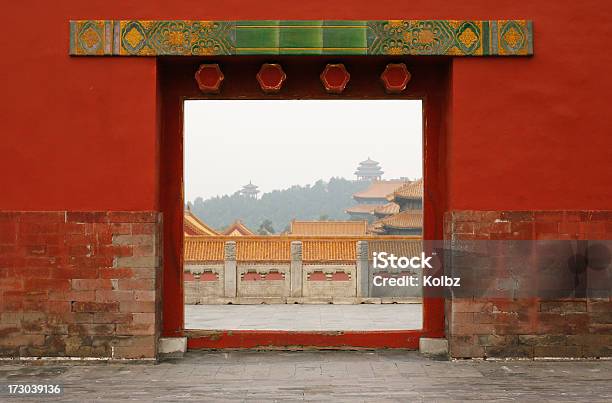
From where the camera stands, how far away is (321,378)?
628 cm

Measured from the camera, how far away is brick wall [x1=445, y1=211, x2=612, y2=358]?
700cm

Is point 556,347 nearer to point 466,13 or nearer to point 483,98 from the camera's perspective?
point 483,98

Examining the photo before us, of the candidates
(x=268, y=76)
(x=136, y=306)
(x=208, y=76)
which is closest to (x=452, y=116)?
(x=268, y=76)

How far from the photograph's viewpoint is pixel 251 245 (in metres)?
21.1

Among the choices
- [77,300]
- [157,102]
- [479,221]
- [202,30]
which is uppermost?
[202,30]

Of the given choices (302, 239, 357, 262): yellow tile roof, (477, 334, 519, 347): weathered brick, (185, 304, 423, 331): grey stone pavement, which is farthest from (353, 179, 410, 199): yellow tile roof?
(477, 334, 519, 347): weathered brick

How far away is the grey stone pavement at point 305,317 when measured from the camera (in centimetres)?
1280

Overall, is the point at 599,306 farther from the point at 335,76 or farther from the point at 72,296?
the point at 72,296

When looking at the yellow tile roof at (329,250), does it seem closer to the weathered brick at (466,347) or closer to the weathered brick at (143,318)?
the weathered brick at (466,347)

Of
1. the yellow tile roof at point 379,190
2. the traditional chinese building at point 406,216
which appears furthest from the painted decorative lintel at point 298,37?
the yellow tile roof at point 379,190

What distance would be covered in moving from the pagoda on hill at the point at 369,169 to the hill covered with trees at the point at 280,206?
111 inches

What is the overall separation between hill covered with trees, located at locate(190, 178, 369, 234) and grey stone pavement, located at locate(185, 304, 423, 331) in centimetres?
7174

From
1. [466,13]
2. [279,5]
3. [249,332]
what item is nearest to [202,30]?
[279,5]

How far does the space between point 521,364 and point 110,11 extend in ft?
16.3
